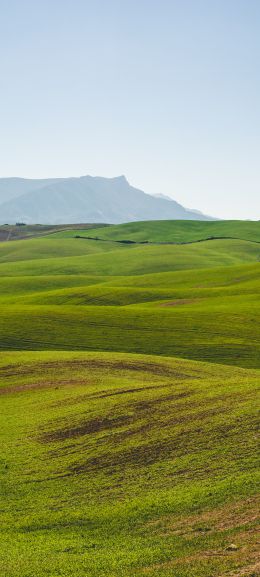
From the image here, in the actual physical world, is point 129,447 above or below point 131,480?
above

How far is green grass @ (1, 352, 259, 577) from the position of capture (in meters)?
22.4

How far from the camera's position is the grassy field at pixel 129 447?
22.8 metres

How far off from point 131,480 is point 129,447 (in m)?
3.74

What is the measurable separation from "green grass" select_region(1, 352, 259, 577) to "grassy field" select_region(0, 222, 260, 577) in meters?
0.08

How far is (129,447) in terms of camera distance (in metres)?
32.8

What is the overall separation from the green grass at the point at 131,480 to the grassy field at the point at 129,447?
8cm

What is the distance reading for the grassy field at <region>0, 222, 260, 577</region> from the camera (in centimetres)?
2275

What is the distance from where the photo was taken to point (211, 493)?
26.0 meters

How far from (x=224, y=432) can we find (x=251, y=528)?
9.24 metres

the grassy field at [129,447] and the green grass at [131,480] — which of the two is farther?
the grassy field at [129,447]

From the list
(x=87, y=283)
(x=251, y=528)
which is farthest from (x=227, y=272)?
(x=251, y=528)

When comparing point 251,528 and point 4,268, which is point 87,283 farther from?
point 251,528

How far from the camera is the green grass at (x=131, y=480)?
2236 cm

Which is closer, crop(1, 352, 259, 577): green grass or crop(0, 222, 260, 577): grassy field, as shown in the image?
crop(1, 352, 259, 577): green grass
